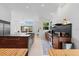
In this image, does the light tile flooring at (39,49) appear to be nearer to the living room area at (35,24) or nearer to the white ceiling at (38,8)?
the living room area at (35,24)

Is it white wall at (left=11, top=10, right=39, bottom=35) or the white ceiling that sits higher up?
the white ceiling

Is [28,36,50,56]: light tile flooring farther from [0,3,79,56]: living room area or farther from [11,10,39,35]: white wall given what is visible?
[11,10,39,35]: white wall

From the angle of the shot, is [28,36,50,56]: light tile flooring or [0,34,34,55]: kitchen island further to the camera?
[0,34,34,55]: kitchen island

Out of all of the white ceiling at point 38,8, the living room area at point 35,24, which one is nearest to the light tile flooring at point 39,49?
the living room area at point 35,24

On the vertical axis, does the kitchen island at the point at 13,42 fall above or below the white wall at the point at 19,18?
below

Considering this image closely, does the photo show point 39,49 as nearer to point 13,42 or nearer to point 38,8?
point 13,42

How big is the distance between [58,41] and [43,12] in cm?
310

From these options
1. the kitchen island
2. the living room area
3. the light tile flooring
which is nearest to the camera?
the light tile flooring

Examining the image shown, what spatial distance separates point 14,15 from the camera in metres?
7.89

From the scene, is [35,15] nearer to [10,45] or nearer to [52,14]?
[52,14]

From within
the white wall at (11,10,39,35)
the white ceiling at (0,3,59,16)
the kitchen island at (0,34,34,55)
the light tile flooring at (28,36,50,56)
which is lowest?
the light tile flooring at (28,36,50,56)

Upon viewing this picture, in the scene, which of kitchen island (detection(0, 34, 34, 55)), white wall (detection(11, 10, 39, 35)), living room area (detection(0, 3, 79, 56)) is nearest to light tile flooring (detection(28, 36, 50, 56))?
living room area (detection(0, 3, 79, 56))

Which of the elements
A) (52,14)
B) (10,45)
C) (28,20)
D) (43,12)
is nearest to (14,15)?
(28,20)

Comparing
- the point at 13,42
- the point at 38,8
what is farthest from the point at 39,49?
the point at 38,8
